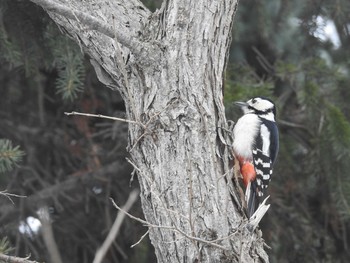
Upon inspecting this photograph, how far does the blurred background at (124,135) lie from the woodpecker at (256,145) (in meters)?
0.10

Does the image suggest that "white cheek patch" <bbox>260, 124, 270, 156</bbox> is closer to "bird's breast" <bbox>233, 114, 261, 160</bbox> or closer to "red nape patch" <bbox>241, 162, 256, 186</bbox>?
"bird's breast" <bbox>233, 114, 261, 160</bbox>

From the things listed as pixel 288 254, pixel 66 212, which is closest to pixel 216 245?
pixel 288 254

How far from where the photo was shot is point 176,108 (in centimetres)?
351

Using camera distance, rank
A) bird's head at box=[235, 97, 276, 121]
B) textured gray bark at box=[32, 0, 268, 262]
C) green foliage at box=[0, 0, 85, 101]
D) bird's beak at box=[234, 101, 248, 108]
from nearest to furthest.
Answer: textured gray bark at box=[32, 0, 268, 262], green foliage at box=[0, 0, 85, 101], bird's beak at box=[234, 101, 248, 108], bird's head at box=[235, 97, 276, 121]

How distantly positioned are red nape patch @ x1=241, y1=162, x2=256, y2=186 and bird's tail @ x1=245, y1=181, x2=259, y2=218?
31 millimetres

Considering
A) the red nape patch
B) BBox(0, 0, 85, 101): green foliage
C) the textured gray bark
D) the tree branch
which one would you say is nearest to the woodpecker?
the red nape patch

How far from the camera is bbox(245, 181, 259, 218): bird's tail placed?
4.38m

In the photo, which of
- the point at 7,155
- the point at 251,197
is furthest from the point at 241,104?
the point at 7,155

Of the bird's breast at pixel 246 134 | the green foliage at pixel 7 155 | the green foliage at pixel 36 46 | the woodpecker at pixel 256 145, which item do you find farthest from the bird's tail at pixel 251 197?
the green foliage at pixel 7 155

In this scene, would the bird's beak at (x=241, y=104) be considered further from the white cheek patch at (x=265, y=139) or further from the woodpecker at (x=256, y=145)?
the white cheek patch at (x=265, y=139)

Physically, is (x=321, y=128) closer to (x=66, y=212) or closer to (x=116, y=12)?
(x=116, y=12)

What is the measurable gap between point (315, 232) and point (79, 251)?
1818 mm

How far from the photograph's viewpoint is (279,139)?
503cm

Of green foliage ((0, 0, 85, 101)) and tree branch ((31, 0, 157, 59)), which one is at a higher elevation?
tree branch ((31, 0, 157, 59))
